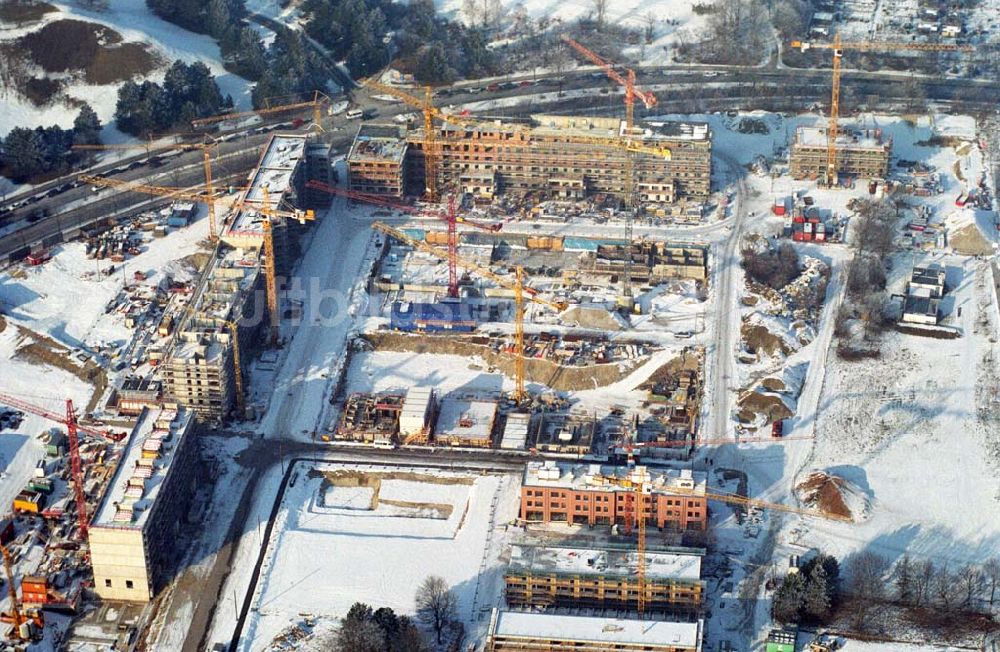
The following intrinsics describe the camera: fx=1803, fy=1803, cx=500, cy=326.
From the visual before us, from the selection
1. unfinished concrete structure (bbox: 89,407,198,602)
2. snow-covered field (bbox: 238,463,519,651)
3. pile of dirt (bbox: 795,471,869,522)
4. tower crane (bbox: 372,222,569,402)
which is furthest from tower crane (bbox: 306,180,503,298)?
pile of dirt (bbox: 795,471,869,522)

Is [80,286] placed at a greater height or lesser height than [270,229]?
lesser

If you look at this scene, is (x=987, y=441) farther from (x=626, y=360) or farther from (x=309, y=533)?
(x=309, y=533)

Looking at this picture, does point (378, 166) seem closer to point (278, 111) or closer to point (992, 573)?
point (278, 111)

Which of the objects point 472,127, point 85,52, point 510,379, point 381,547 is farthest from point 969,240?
point 85,52

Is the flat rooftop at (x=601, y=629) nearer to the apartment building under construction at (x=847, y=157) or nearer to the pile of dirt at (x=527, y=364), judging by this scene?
the pile of dirt at (x=527, y=364)

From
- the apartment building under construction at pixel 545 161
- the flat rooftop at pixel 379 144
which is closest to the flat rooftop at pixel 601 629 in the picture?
the apartment building under construction at pixel 545 161
